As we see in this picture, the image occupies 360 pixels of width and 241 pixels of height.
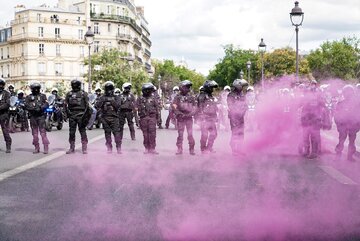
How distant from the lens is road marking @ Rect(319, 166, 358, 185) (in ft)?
32.6

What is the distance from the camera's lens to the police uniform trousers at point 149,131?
15.5 metres

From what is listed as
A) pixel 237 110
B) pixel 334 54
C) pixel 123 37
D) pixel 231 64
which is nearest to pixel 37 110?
pixel 237 110

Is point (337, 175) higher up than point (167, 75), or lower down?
lower down

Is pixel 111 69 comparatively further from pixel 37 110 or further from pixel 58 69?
pixel 37 110

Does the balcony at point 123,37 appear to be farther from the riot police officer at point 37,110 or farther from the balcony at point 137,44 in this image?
the riot police officer at point 37,110

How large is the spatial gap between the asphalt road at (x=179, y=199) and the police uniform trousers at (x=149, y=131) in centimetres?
173

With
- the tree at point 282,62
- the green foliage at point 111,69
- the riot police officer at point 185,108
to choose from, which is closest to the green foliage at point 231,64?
the green foliage at point 111,69

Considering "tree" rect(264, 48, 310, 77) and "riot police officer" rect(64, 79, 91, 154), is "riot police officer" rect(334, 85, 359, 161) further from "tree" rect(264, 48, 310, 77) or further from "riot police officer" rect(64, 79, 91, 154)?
"tree" rect(264, 48, 310, 77)

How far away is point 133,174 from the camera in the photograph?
10805mm

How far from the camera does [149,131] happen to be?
1555cm

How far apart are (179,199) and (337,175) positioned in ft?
13.1

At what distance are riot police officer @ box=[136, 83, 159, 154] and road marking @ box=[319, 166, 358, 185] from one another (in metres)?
4.87

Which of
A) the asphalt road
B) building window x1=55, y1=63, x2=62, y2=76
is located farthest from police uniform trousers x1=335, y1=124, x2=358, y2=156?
building window x1=55, y1=63, x2=62, y2=76

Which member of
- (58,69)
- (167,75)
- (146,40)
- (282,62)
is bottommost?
(282,62)
